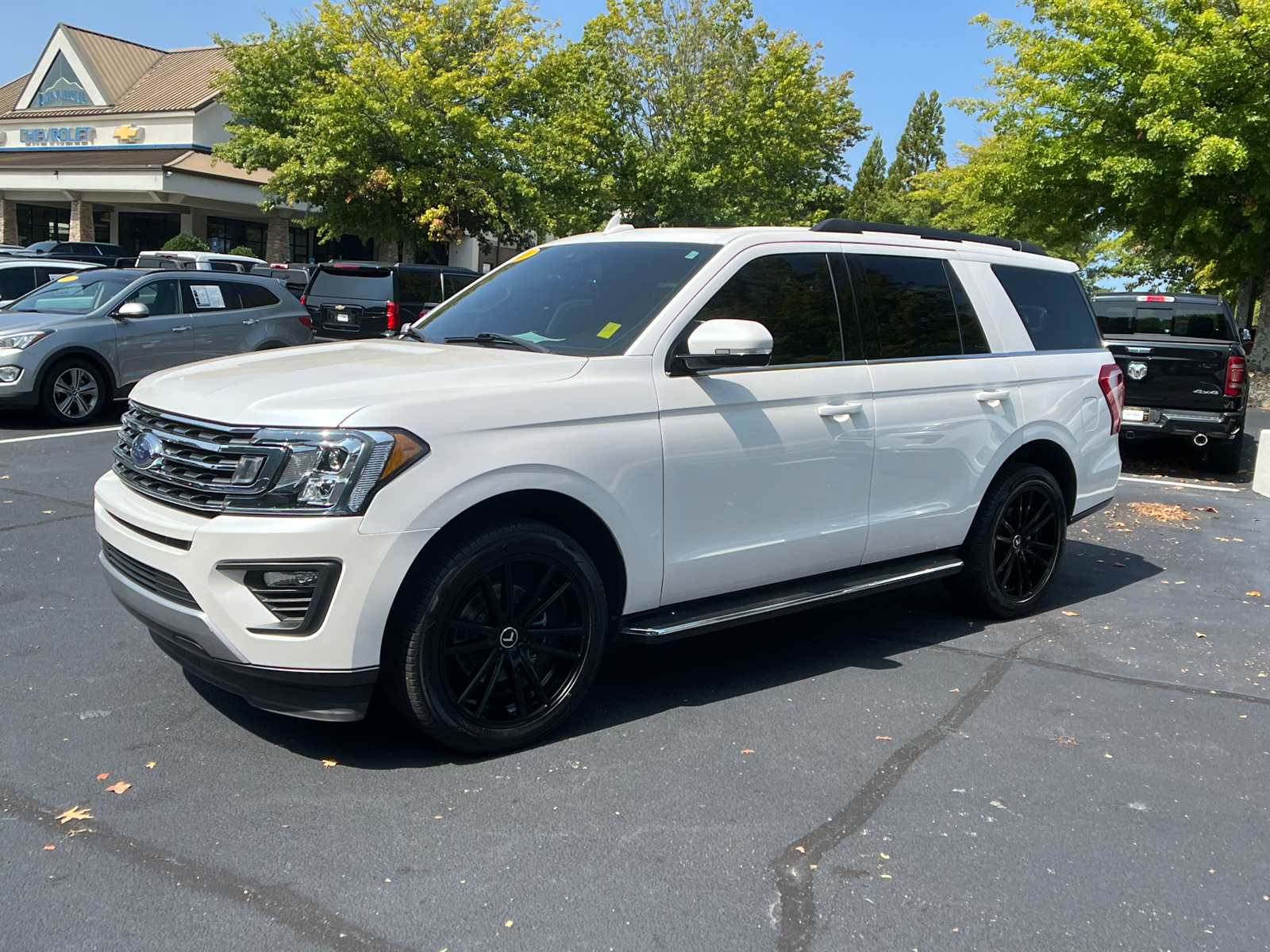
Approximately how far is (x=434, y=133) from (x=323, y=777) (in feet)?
91.4

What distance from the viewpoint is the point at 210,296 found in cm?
1279

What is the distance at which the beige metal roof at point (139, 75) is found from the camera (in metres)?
39.0

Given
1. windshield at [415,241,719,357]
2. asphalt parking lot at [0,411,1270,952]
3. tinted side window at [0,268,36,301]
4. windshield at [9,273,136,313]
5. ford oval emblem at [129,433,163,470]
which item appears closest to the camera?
asphalt parking lot at [0,411,1270,952]

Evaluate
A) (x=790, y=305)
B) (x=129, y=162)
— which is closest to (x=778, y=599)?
(x=790, y=305)

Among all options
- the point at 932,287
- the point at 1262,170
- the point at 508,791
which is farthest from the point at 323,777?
the point at 1262,170

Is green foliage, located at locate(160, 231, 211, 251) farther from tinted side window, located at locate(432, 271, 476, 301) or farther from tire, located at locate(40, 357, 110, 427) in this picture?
tire, located at locate(40, 357, 110, 427)

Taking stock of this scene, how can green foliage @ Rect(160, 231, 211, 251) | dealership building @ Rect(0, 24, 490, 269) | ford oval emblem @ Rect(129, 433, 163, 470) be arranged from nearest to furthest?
ford oval emblem @ Rect(129, 433, 163, 470)
green foliage @ Rect(160, 231, 211, 251)
dealership building @ Rect(0, 24, 490, 269)

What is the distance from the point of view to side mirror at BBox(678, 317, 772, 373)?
13.2ft

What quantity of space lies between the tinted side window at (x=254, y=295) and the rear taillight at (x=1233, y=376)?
35.6ft

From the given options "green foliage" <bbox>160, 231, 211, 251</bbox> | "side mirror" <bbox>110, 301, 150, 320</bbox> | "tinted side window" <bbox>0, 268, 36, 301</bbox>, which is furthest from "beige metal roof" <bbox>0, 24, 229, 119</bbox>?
"side mirror" <bbox>110, 301, 150, 320</bbox>

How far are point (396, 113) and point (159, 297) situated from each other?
18.3 metres

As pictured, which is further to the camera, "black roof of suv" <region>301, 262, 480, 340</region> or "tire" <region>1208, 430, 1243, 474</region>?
"black roof of suv" <region>301, 262, 480, 340</region>

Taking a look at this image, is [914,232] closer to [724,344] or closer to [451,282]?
[724,344]

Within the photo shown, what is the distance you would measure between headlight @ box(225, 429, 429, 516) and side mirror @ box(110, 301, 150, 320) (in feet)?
30.0
